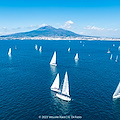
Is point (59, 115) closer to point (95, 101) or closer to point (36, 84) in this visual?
point (95, 101)

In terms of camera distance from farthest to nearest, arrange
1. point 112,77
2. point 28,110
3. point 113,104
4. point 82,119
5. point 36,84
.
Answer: point 112,77
point 36,84
point 113,104
point 28,110
point 82,119

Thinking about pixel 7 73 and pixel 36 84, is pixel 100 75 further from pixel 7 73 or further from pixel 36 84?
pixel 7 73

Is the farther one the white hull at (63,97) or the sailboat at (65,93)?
the sailboat at (65,93)

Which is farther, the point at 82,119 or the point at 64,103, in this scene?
the point at 64,103

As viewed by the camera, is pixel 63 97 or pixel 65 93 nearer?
pixel 63 97

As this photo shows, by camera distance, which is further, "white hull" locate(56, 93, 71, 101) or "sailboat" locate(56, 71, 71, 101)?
"sailboat" locate(56, 71, 71, 101)

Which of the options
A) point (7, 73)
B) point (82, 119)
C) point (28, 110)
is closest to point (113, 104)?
point (82, 119)

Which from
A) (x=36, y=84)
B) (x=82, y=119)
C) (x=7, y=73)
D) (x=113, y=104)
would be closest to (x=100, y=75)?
(x=113, y=104)

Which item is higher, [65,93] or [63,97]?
[65,93]

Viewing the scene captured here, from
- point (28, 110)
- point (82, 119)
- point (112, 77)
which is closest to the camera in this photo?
point (82, 119)
